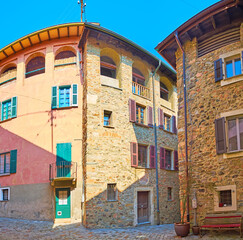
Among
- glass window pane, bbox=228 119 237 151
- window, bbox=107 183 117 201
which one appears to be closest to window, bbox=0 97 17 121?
window, bbox=107 183 117 201

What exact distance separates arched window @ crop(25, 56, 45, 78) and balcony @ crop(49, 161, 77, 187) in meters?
6.25

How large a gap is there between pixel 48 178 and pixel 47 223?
7.43 feet

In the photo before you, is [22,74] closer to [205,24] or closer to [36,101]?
[36,101]

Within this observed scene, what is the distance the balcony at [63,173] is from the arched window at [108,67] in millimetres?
5539

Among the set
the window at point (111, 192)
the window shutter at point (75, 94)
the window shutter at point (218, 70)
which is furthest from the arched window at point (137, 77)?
the window shutter at point (218, 70)

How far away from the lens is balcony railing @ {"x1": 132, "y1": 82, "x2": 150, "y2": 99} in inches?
→ 709

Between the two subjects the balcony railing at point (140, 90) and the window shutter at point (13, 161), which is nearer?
the window shutter at point (13, 161)

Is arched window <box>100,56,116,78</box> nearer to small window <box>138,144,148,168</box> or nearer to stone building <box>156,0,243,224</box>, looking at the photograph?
small window <box>138,144,148,168</box>

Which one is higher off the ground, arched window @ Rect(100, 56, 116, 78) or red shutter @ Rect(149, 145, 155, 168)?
arched window @ Rect(100, 56, 116, 78)

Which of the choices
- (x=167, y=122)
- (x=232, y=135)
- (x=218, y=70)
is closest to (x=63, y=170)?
(x=167, y=122)

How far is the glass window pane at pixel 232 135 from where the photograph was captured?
10.1 metres

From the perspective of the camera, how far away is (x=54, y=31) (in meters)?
17.1

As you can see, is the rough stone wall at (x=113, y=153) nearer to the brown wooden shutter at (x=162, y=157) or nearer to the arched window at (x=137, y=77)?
the brown wooden shutter at (x=162, y=157)

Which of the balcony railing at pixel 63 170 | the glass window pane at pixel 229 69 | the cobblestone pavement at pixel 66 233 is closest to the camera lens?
the glass window pane at pixel 229 69
